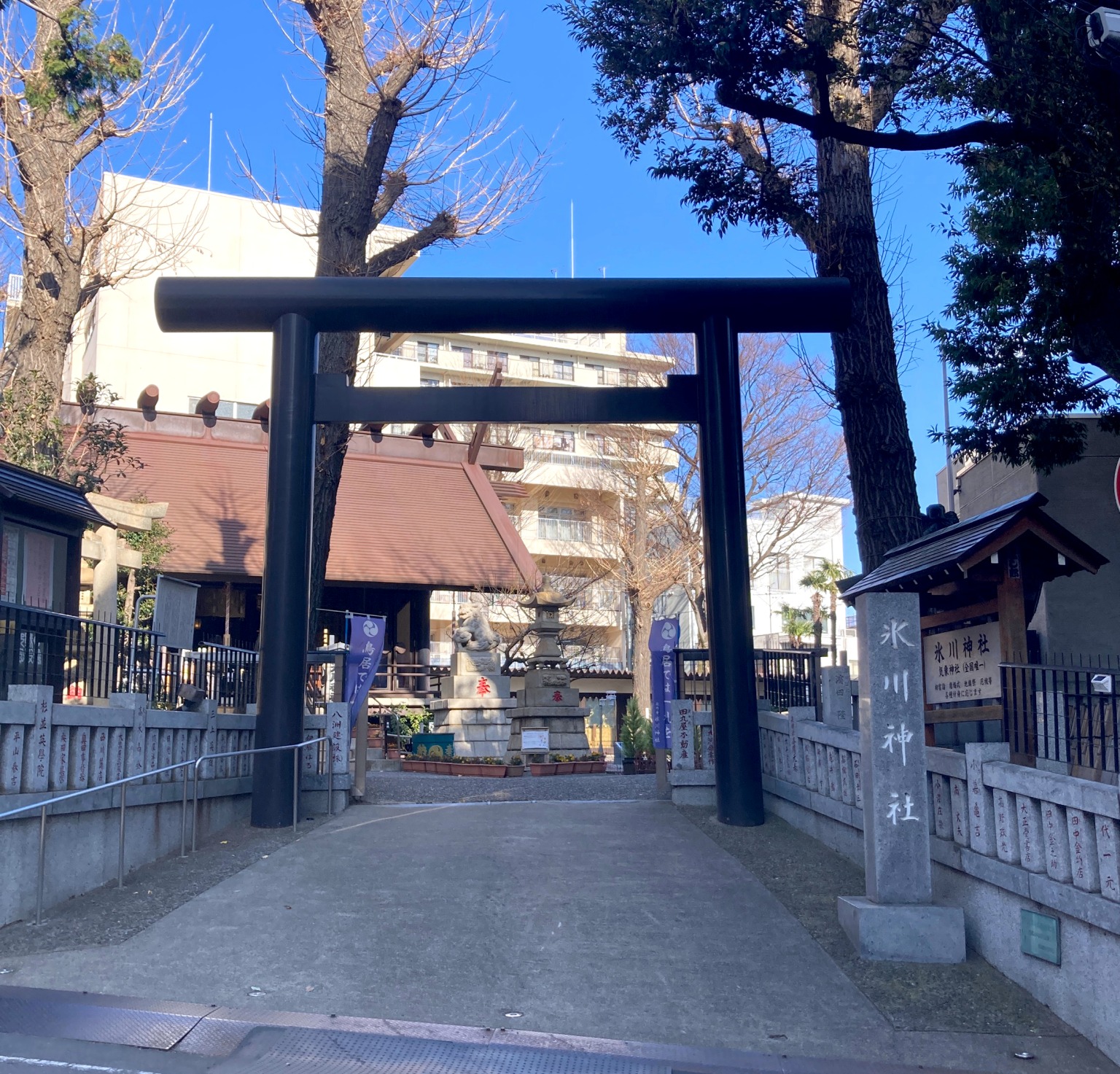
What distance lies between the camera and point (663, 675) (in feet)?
42.1

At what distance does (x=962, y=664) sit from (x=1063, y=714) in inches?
81.5

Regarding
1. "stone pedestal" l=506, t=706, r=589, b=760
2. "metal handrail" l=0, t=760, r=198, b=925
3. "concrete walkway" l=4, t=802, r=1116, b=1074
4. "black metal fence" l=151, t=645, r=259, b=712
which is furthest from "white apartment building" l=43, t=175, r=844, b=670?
"concrete walkway" l=4, t=802, r=1116, b=1074

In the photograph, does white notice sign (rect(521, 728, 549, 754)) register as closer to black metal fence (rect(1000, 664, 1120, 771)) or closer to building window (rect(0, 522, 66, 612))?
building window (rect(0, 522, 66, 612))

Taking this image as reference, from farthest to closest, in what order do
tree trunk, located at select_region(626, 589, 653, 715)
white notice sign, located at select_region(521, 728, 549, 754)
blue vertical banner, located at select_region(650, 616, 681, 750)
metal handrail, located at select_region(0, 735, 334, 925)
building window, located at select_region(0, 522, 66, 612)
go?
tree trunk, located at select_region(626, 589, 653, 715), white notice sign, located at select_region(521, 728, 549, 754), blue vertical banner, located at select_region(650, 616, 681, 750), building window, located at select_region(0, 522, 66, 612), metal handrail, located at select_region(0, 735, 334, 925)


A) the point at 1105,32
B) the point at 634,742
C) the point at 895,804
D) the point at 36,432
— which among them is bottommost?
the point at 634,742

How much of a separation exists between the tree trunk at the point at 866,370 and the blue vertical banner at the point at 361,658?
557cm

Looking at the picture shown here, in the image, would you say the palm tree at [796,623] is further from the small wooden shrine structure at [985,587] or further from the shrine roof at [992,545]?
the shrine roof at [992,545]

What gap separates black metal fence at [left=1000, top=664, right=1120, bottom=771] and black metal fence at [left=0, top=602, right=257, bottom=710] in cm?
665

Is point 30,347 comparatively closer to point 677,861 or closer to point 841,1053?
point 677,861

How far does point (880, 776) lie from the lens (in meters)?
6.54

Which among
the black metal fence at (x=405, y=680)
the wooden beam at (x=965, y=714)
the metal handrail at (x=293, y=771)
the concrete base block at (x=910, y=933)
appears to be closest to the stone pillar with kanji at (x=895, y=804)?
the concrete base block at (x=910, y=933)

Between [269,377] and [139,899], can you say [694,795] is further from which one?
[269,377]

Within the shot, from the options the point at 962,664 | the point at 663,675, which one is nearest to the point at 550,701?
the point at 663,675

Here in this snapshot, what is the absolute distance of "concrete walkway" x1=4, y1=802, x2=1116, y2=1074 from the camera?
537cm
